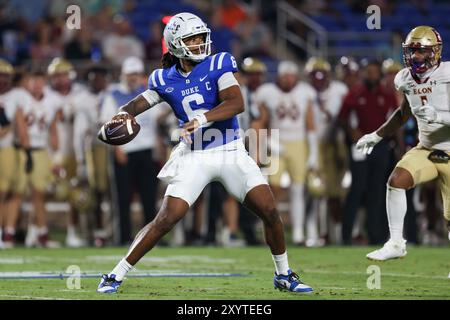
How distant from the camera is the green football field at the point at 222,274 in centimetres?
722

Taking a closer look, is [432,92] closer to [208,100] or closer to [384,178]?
[208,100]

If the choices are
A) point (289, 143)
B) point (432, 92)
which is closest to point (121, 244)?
point (289, 143)

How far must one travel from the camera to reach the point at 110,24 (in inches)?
609

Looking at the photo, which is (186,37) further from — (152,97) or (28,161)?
(28,161)

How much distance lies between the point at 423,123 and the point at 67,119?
5573 millimetres

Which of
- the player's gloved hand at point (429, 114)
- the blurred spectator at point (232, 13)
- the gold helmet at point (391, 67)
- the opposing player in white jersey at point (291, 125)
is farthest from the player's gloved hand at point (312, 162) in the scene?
the player's gloved hand at point (429, 114)

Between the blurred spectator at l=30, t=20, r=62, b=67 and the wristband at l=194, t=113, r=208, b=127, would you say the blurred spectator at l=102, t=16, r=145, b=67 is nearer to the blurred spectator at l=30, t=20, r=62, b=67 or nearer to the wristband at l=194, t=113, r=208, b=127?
the blurred spectator at l=30, t=20, r=62, b=67

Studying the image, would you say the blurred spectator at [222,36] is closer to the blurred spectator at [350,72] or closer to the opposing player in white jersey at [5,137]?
the blurred spectator at [350,72]

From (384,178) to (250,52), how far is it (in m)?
4.02

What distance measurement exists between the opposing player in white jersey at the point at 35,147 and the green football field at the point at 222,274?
0.66 m

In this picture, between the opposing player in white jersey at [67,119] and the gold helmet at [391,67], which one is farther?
the opposing player in white jersey at [67,119]

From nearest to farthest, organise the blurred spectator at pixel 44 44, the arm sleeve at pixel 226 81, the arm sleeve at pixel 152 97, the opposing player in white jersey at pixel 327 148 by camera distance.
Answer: the arm sleeve at pixel 226 81 → the arm sleeve at pixel 152 97 → the opposing player in white jersey at pixel 327 148 → the blurred spectator at pixel 44 44

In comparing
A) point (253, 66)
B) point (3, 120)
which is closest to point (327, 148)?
point (253, 66)

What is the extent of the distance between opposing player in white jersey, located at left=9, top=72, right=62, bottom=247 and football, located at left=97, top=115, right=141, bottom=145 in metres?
4.79
